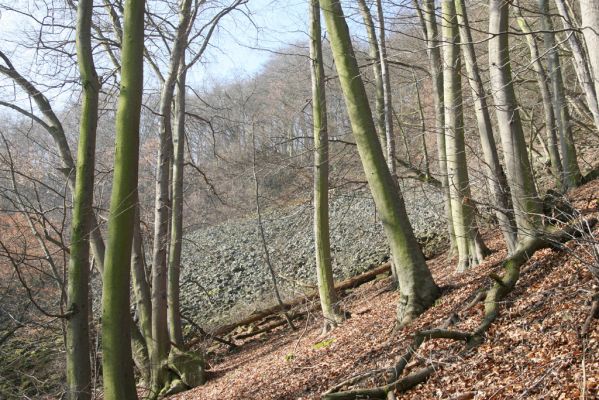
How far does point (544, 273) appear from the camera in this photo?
5.55 m

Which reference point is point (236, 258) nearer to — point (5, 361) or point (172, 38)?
point (5, 361)

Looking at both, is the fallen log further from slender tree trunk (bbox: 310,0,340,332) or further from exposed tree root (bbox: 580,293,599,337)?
exposed tree root (bbox: 580,293,599,337)

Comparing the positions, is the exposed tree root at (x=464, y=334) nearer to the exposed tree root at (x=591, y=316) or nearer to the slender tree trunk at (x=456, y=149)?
the exposed tree root at (x=591, y=316)

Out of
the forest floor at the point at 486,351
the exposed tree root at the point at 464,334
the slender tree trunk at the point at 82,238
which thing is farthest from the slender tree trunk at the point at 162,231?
the exposed tree root at the point at 464,334


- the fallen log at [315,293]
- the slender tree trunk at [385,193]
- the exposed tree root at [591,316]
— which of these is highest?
the slender tree trunk at [385,193]

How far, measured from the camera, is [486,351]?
4547 millimetres

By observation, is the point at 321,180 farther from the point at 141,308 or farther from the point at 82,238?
the point at 82,238

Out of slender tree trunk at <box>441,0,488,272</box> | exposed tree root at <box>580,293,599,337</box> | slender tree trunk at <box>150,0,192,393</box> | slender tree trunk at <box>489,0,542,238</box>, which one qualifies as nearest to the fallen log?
slender tree trunk at <box>150,0,192,393</box>

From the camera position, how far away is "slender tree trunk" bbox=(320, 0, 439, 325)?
6523 millimetres

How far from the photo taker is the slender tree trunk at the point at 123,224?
5.38 meters

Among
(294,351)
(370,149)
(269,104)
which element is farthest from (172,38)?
(269,104)

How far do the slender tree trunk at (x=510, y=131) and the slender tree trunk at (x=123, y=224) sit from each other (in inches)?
143

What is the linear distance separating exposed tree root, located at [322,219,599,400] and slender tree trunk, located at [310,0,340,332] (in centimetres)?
383

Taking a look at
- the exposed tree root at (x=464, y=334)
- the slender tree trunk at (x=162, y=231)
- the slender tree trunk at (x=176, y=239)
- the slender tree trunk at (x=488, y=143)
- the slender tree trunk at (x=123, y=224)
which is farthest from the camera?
the slender tree trunk at (x=176, y=239)
